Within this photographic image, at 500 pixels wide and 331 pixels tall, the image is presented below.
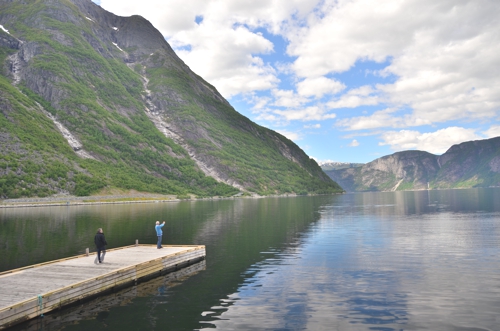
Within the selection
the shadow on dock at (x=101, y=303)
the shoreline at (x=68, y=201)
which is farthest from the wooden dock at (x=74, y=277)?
the shoreline at (x=68, y=201)

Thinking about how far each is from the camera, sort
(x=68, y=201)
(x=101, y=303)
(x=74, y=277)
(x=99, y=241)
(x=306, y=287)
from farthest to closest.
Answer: (x=68, y=201) < (x=99, y=241) < (x=306, y=287) < (x=74, y=277) < (x=101, y=303)

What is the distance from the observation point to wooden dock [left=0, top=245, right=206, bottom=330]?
74.0 ft

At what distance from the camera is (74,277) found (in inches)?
1121

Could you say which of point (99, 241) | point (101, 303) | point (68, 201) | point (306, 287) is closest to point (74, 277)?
point (101, 303)

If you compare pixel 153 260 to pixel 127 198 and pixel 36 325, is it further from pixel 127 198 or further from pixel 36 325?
pixel 127 198

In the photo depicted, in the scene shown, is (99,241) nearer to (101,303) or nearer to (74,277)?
(74,277)

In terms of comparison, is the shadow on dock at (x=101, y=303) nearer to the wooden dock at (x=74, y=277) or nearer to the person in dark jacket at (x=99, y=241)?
the wooden dock at (x=74, y=277)

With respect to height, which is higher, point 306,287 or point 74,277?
point 74,277

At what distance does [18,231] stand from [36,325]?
51.0m

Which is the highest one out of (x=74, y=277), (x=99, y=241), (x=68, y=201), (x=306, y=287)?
(x=68, y=201)

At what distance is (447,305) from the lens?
24.4 meters

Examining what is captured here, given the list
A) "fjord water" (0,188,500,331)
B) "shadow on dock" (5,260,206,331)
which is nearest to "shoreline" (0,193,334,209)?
"fjord water" (0,188,500,331)

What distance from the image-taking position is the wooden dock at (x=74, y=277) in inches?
888

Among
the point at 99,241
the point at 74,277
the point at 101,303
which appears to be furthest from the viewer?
the point at 99,241
